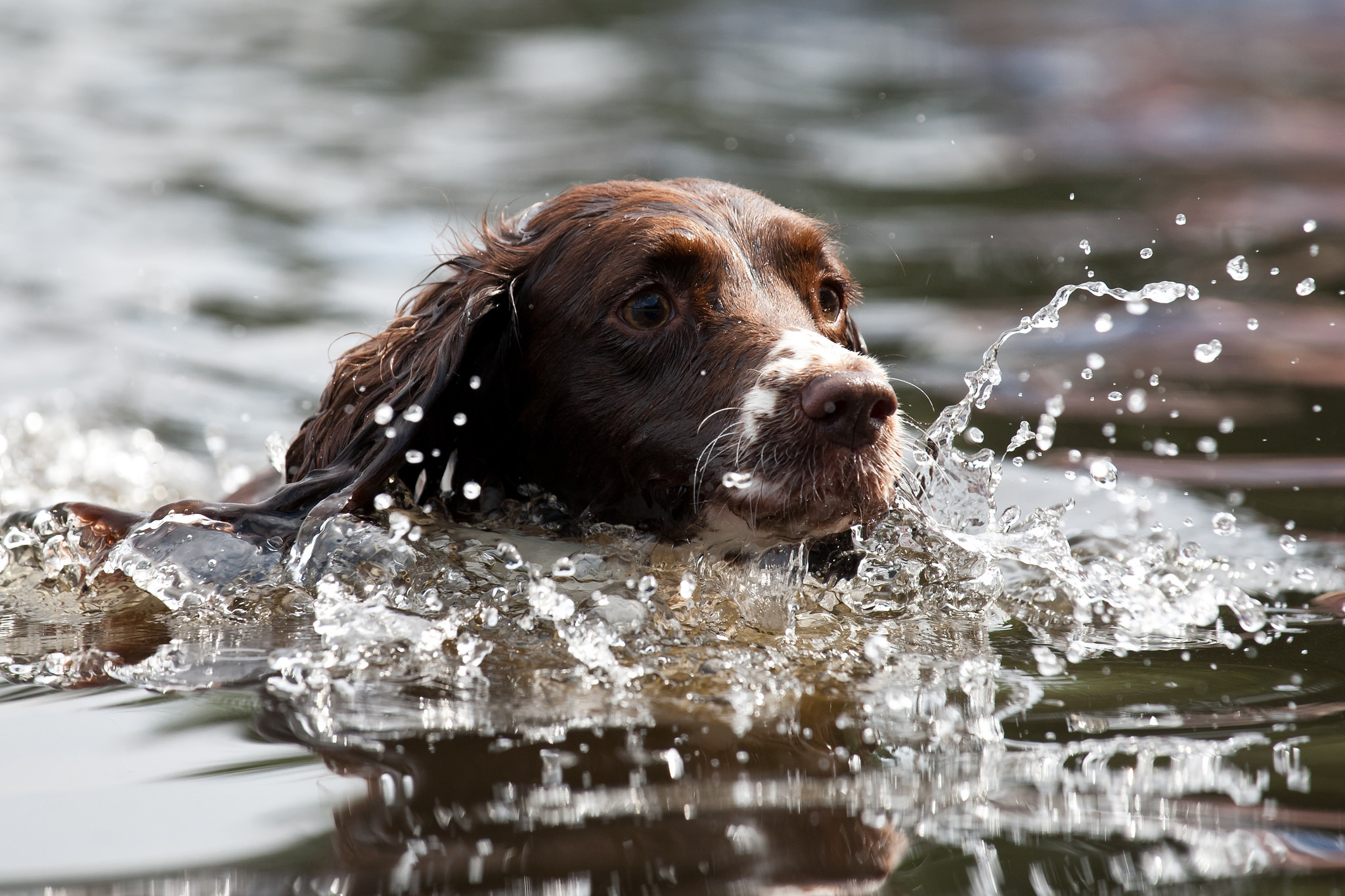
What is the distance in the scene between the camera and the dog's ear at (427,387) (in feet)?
12.0

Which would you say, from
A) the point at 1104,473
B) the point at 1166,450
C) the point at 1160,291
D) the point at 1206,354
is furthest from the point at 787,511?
the point at 1206,354

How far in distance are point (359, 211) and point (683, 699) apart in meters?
9.07

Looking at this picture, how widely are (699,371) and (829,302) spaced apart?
2.13 ft

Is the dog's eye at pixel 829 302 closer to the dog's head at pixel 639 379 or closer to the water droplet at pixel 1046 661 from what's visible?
the dog's head at pixel 639 379

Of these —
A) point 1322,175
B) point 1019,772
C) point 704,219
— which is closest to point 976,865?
point 1019,772

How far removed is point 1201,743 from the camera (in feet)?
8.87

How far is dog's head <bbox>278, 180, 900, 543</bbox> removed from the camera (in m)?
3.19

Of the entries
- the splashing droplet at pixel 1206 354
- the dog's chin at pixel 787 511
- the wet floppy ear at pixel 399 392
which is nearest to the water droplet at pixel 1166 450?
the splashing droplet at pixel 1206 354

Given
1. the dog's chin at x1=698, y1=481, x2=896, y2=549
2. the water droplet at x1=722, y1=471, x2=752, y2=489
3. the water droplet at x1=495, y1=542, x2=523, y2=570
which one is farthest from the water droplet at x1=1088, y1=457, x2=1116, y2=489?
the water droplet at x1=495, y1=542, x2=523, y2=570

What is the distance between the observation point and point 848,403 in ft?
10.1

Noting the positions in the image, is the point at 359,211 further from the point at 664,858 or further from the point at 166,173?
the point at 664,858

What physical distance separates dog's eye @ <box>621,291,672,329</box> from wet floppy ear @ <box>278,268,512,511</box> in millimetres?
446

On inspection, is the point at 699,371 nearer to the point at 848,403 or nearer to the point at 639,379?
the point at 639,379

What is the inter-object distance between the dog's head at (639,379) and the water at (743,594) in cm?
20
